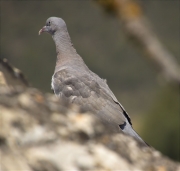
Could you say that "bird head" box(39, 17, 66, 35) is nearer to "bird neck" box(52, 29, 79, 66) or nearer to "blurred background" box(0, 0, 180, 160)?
"bird neck" box(52, 29, 79, 66)

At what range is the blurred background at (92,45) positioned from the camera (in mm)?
53000

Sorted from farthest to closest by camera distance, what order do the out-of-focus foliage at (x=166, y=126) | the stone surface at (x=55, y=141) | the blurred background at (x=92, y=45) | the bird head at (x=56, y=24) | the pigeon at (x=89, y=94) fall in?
the blurred background at (x=92, y=45), the out-of-focus foliage at (x=166, y=126), the bird head at (x=56, y=24), the pigeon at (x=89, y=94), the stone surface at (x=55, y=141)

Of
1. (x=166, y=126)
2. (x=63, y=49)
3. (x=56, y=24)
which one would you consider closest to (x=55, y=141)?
(x=63, y=49)

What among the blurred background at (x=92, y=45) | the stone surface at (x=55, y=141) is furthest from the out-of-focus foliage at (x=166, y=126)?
the blurred background at (x=92, y=45)

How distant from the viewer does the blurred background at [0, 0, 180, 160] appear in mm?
53000

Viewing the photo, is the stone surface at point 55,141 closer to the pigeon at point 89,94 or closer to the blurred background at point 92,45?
the pigeon at point 89,94

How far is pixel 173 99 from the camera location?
760 inches

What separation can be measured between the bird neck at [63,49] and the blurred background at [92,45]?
→ 34.3 metres

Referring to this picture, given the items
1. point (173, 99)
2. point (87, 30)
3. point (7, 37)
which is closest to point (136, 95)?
point (87, 30)

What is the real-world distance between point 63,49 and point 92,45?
5451 centimetres

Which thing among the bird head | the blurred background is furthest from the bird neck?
the blurred background

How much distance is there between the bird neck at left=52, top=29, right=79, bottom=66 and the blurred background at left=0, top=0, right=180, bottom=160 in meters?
34.3

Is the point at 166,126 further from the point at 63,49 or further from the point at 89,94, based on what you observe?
the point at 89,94

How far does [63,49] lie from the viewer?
8.90 m
